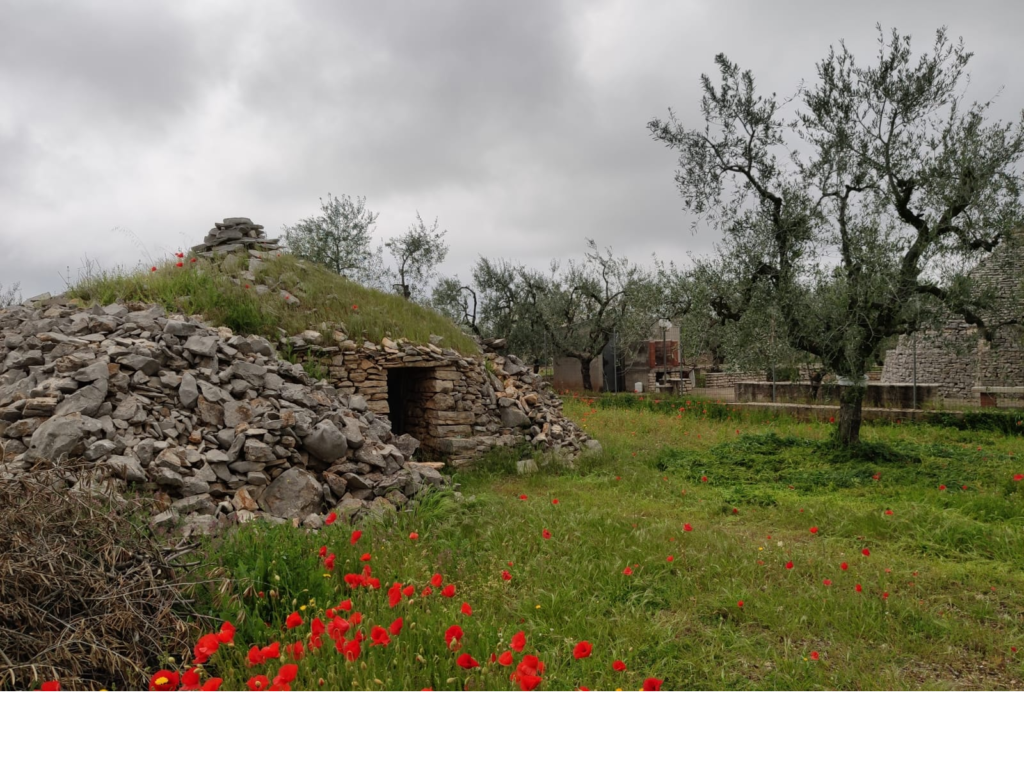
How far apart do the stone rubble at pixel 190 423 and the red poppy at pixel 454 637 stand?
2770mm

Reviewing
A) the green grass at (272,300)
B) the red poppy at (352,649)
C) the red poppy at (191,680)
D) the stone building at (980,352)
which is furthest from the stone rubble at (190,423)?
the stone building at (980,352)

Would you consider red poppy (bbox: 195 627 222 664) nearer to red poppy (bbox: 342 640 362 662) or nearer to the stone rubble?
red poppy (bbox: 342 640 362 662)

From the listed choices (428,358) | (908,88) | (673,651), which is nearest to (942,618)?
(673,651)

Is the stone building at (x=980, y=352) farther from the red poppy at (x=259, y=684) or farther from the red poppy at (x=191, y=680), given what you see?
the red poppy at (x=191, y=680)

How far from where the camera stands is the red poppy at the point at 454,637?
2611 mm

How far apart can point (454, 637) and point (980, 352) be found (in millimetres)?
23370

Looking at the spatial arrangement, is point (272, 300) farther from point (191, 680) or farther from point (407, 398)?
point (191, 680)

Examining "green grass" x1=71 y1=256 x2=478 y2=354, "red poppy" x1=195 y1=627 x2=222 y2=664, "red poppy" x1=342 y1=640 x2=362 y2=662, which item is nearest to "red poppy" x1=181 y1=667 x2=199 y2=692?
"red poppy" x1=195 y1=627 x2=222 y2=664

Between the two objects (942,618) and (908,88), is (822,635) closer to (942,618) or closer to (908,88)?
(942,618)

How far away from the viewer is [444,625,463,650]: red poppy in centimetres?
261

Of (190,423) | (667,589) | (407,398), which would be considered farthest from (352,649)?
(407,398)

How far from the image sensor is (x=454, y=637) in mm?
2689

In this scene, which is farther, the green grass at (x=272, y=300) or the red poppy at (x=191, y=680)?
the green grass at (x=272, y=300)

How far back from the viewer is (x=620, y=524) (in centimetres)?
639
